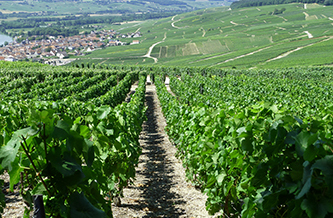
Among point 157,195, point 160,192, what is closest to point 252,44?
point 160,192

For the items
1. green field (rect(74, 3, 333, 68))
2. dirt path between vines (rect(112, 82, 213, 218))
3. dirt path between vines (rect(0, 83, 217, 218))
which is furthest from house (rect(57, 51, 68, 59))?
dirt path between vines (rect(0, 83, 217, 218))

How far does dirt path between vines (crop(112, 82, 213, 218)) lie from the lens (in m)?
5.40

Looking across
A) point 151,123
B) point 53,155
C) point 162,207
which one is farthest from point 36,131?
point 151,123

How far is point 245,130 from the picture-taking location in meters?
2.89

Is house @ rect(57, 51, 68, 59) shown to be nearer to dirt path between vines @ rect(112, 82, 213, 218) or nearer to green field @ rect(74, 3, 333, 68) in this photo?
green field @ rect(74, 3, 333, 68)

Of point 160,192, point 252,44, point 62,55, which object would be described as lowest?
point 62,55

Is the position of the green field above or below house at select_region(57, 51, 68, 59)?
above

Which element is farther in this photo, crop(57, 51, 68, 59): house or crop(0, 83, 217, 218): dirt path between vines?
crop(57, 51, 68, 59): house

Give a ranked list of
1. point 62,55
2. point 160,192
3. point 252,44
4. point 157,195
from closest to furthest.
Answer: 1. point 157,195
2. point 160,192
3. point 252,44
4. point 62,55

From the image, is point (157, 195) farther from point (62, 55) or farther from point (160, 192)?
point (62, 55)

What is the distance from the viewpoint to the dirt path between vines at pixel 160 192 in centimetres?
540

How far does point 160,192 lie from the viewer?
21.8 ft

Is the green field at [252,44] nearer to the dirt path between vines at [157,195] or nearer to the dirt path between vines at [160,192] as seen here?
the dirt path between vines at [160,192]

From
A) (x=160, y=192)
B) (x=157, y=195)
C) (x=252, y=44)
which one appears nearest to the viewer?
(x=157, y=195)
